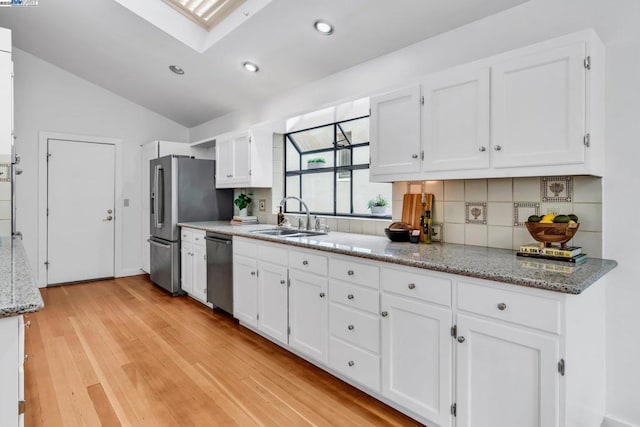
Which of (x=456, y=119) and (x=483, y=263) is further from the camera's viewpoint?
(x=456, y=119)

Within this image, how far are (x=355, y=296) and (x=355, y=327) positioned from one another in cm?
19

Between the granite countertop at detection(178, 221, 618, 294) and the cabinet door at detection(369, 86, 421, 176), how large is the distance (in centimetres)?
53

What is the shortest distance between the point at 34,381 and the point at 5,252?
0.91m

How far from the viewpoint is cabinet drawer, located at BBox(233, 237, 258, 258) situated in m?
3.13

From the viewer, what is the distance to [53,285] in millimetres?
4961

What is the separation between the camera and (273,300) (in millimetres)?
2900

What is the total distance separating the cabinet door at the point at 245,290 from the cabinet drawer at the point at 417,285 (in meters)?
1.45

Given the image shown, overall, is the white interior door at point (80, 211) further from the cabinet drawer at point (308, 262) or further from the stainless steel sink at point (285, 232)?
the cabinet drawer at point (308, 262)

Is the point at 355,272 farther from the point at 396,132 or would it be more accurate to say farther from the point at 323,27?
the point at 323,27

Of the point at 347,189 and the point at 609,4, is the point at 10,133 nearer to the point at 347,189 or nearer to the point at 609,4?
the point at 347,189

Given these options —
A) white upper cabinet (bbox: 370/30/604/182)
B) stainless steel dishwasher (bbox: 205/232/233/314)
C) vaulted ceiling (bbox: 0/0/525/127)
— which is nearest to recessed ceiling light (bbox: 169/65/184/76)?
vaulted ceiling (bbox: 0/0/525/127)

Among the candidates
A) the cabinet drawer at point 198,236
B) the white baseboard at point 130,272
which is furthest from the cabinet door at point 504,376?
the white baseboard at point 130,272

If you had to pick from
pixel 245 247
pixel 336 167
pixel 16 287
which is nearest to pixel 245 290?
pixel 245 247

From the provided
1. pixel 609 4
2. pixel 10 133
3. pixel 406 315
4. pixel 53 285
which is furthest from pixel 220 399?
pixel 53 285
